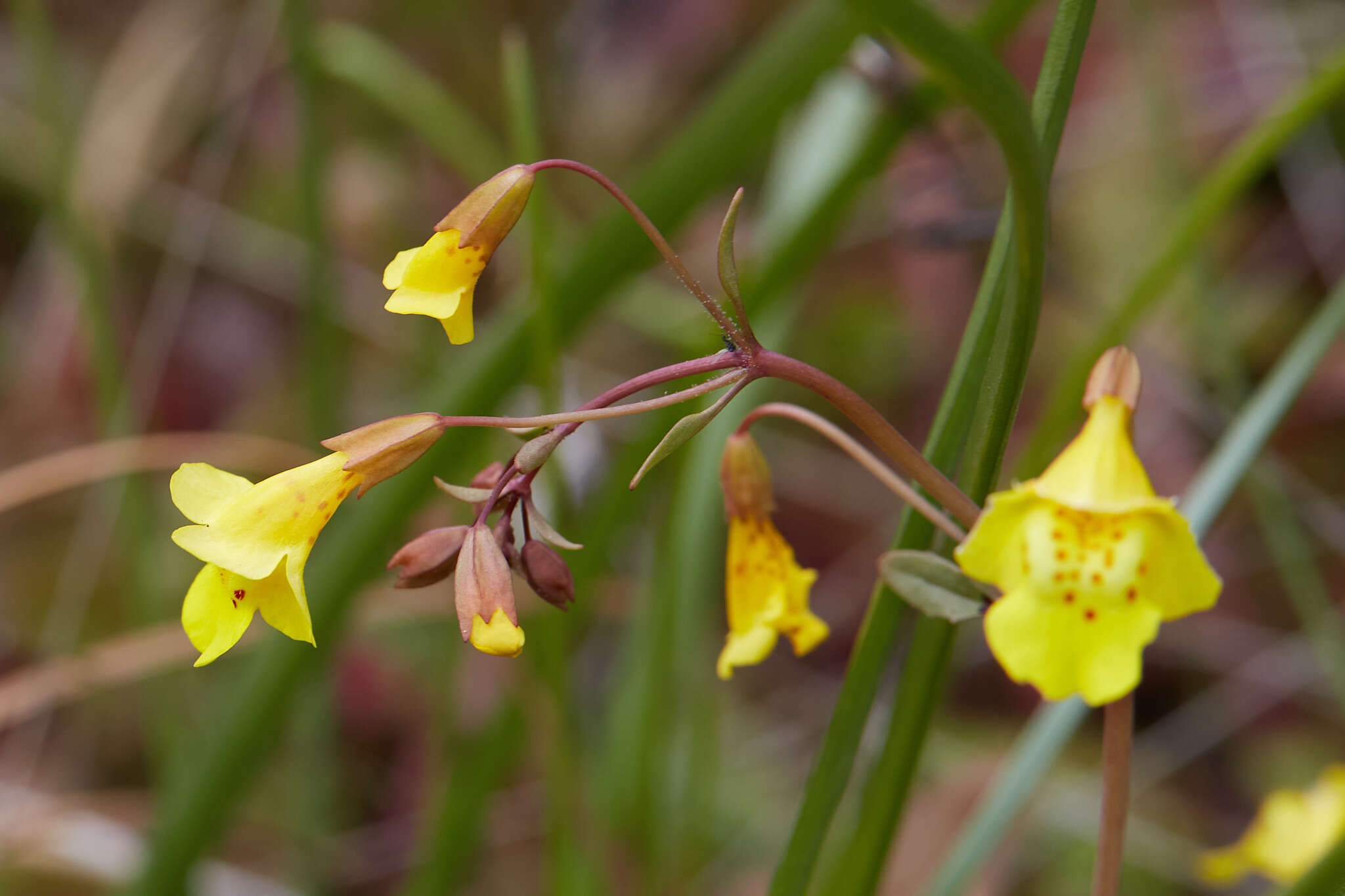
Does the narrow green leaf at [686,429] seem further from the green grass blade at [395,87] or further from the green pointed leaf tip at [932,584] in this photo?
the green grass blade at [395,87]

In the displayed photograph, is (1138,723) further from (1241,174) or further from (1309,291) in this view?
(1241,174)

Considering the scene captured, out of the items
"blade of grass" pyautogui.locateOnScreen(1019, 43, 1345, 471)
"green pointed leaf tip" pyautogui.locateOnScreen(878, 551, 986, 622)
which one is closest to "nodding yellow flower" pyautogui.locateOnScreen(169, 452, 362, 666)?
"green pointed leaf tip" pyautogui.locateOnScreen(878, 551, 986, 622)

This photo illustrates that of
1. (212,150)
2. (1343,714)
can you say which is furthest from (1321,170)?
(212,150)

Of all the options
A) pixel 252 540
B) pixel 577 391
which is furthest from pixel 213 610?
pixel 577 391

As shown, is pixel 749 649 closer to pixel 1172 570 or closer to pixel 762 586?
pixel 762 586

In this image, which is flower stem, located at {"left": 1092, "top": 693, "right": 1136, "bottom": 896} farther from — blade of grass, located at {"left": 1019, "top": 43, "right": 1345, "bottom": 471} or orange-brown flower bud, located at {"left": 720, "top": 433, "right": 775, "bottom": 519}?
blade of grass, located at {"left": 1019, "top": 43, "right": 1345, "bottom": 471}

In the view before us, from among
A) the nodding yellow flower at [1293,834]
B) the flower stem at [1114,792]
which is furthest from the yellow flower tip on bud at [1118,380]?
the nodding yellow flower at [1293,834]
